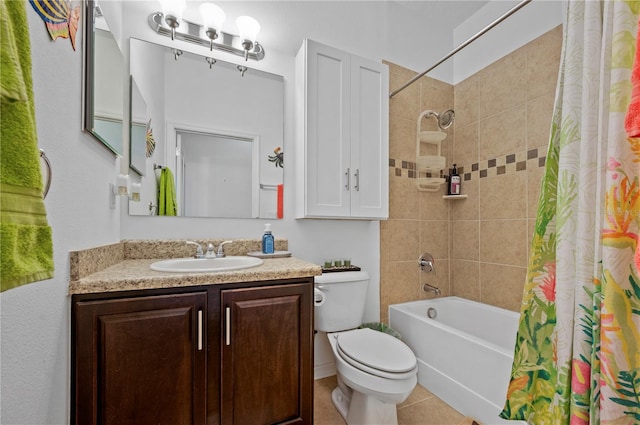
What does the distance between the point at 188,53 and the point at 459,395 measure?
2592 millimetres

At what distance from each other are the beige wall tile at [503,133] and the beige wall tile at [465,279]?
91 cm

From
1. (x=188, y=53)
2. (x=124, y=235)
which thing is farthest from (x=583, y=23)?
(x=124, y=235)

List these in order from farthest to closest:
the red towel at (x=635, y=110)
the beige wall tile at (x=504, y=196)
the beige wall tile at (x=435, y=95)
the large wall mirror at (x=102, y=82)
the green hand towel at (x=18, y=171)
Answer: the beige wall tile at (x=435, y=95) → the beige wall tile at (x=504, y=196) → the large wall mirror at (x=102, y=82) → the red towel at (x=635, y=110) → the green hand towel at (x=18, y=171)

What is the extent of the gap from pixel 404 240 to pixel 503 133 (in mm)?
1117

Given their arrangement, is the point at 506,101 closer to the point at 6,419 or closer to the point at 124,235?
the point at 124,235

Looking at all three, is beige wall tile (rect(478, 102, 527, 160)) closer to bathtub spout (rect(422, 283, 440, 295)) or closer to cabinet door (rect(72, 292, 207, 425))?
bathtub spout (rect(422, 283, 440, 295))

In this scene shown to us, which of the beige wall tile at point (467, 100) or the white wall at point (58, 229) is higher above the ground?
the beige wall tile at point (467, 100)

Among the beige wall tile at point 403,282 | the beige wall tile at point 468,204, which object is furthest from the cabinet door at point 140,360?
the beige wall tile at point 468,204

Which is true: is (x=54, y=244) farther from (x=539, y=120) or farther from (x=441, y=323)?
(x=539, y=120)

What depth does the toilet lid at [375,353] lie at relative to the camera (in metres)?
1.30

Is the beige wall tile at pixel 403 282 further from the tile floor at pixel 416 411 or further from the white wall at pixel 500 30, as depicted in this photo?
the white wall at pixel 500 30

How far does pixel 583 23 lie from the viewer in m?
0.83

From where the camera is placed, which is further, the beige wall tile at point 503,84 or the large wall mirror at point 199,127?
the beige wall tile at point 503,84

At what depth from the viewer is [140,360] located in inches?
38.9
